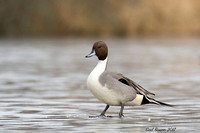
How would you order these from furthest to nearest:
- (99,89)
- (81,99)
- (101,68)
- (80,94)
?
1. (80,94)
2. (81,99)
3. (101,68)
4. (99,89)

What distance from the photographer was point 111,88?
30.8 ft

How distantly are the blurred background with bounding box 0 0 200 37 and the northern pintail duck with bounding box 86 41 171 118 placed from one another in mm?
44273

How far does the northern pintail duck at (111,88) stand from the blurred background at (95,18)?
44273mm

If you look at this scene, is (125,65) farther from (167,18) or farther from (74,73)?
(167,18)

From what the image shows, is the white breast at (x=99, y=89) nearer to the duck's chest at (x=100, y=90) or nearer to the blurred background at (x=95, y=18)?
the duck's chest at (x=100, y=90)

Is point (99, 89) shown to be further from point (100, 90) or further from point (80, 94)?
point (80, 94)

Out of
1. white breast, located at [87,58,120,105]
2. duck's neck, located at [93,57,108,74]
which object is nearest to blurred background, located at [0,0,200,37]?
duck's neck, located at [93,57,108,74]

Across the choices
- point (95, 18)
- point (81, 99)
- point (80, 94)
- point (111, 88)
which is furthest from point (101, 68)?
point (95, 18)

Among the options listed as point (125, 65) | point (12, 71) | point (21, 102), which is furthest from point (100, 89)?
point (125, 65)

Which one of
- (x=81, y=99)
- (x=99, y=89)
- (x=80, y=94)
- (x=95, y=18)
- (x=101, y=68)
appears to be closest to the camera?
(x=99, y=89)

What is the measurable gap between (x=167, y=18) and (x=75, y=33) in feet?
28.7

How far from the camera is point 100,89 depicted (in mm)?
9320

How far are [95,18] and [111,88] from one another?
156 ft

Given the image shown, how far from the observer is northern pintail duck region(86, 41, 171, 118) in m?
9.34
